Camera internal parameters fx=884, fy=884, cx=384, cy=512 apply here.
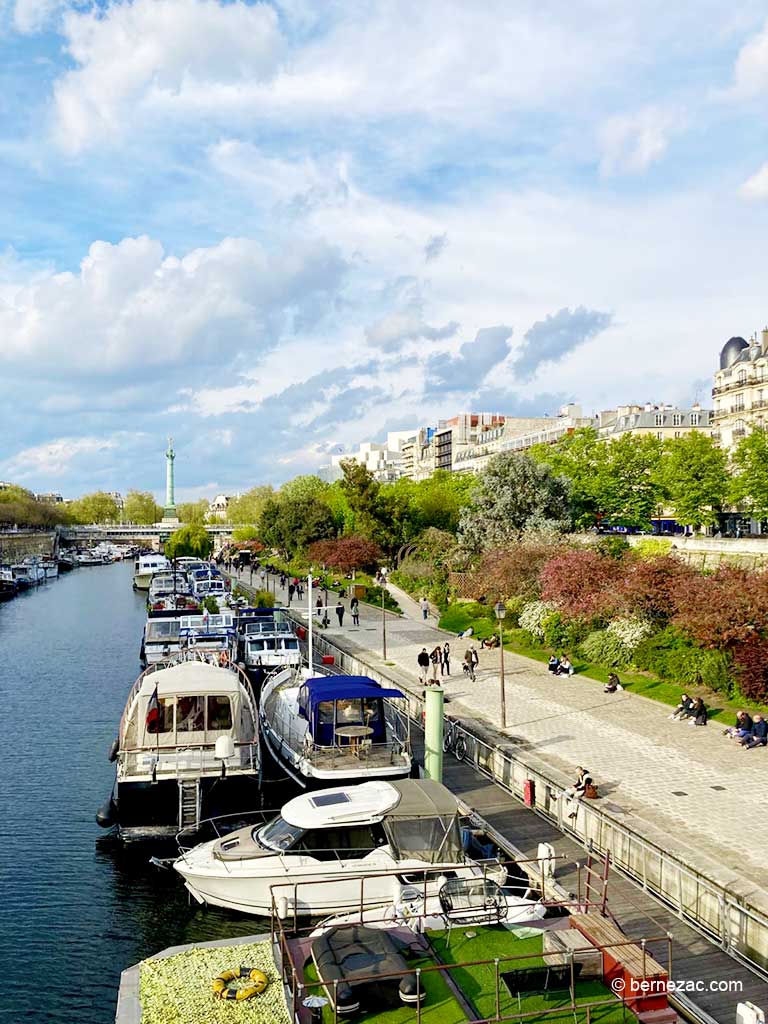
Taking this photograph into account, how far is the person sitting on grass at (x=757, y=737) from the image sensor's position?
2373cm

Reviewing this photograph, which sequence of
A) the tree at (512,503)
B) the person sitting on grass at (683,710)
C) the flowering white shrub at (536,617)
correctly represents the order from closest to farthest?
the person sitting on grass at (683,710) → the flowering white shrub at (536,617) → the tree at (512,503)

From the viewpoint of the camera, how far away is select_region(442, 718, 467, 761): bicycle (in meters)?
24.0

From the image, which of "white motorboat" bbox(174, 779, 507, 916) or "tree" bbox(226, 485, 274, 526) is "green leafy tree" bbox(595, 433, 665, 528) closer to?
"white motorboat" bbox(174, 779, 507, 916)

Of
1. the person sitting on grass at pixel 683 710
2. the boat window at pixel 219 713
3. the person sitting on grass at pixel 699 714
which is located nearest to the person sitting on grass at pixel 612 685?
the person sitting on grass at pixel 683 710

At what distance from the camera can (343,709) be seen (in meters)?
22.0

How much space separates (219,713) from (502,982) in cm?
1235

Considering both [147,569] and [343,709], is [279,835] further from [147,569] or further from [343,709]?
[147,569]

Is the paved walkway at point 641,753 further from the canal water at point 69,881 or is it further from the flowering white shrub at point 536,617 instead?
the canal water at point 69,881

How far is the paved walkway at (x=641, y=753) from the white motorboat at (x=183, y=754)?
24.8 feet

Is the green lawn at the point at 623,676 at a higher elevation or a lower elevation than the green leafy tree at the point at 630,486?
lower

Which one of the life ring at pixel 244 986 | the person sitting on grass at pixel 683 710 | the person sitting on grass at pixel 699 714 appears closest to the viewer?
the life ring at pixel 244 986

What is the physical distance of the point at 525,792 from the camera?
789 inches

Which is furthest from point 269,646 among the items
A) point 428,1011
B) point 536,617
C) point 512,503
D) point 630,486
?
point 630,486

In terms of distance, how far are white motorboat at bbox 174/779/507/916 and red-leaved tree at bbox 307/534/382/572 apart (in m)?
51.8
